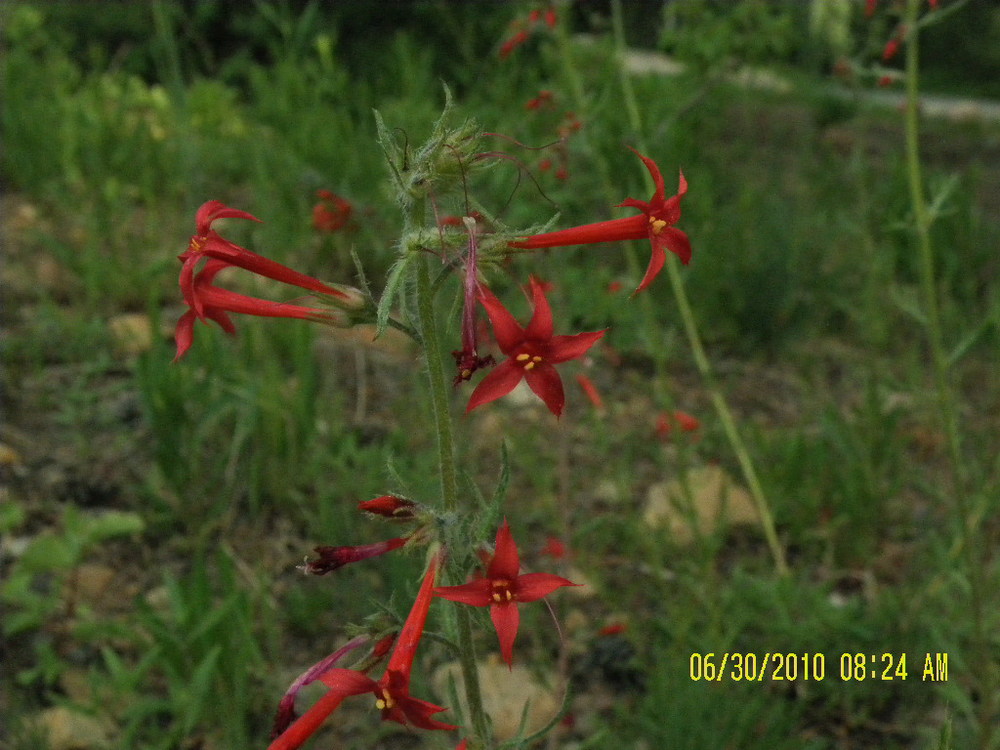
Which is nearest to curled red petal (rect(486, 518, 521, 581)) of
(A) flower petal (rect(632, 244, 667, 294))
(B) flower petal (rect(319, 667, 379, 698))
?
(B) flower petal (rect(319, 667, 379, 698))

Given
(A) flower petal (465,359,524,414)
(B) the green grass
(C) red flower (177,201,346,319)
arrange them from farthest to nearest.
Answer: (B) the green grass → (C) red flower (177,201,346,319) → (A) flower petal (465,359,524,414)

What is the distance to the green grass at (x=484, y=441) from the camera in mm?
2426

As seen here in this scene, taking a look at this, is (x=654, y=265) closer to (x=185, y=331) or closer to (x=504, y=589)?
(x=504, y=589)

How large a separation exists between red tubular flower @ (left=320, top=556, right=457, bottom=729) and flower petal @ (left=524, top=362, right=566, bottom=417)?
0.33 m

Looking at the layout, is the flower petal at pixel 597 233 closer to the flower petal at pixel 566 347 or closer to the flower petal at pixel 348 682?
the flower petal at pixel 566 347

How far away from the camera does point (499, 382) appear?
120 centimetres

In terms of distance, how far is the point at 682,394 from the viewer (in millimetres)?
3941

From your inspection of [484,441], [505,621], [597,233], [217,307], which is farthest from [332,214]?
[505,621]

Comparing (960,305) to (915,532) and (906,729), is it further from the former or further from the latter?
(906,729)

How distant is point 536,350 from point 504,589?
0.32 m

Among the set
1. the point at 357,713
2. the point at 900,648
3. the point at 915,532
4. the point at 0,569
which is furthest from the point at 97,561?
the point at 915,532

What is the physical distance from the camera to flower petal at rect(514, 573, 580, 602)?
128cm

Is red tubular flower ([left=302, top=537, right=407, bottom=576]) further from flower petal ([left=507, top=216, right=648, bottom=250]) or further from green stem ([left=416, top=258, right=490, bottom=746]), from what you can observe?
flower petal ([left=507, top=216, right=648, bottom=250])

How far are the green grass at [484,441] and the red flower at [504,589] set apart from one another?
0.60 ft
